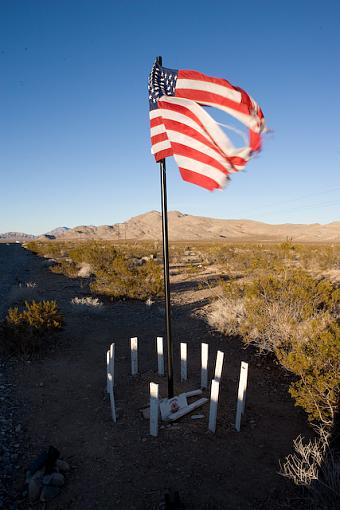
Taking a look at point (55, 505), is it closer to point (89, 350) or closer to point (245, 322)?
point (89, 350)

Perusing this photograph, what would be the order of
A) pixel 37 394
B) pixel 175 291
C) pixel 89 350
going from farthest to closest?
1. pixel 175 291
2. pixel 89 350
3. pixel 37 394

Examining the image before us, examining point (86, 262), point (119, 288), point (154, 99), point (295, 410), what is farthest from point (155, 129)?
point (86, 262)

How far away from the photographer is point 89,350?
8.06m

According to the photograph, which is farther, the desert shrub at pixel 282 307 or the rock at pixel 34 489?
the desert shrub at pixel 282 307

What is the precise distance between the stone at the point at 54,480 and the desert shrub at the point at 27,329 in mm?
4113

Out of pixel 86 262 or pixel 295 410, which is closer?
pixel 295 410

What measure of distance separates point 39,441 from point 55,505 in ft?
4.01

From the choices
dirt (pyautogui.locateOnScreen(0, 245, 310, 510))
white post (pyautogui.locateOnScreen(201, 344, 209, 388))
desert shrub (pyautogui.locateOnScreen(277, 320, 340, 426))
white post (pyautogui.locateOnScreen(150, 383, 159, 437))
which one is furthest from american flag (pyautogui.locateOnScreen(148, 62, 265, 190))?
dirt (pyautogui.locateOnScreen(0, 245, 310, 510))

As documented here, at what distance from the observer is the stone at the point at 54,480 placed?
3.66 metres

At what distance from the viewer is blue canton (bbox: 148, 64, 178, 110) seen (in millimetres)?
4496

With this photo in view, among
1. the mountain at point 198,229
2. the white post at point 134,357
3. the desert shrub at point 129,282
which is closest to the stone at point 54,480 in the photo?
the white post at point 134,357

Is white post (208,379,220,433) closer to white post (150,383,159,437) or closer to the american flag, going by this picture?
white post (150,383,159,437)

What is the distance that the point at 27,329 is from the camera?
772 centimetres

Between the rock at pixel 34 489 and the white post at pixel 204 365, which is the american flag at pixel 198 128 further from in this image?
the rock at pixel 34 489
